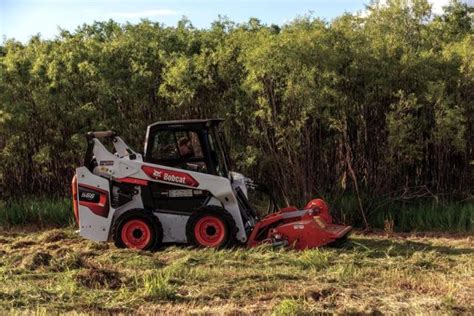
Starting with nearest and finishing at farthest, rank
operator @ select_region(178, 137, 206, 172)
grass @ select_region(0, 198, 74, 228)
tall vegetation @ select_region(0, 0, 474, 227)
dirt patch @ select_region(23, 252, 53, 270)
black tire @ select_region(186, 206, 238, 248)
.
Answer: dirt patch @ select_region(23, 252, 53, 270)
black tire @ select_region(186, 206, 238, 248)
operator @ select_region(178, 137, 206, 172)
tall vegetation @ select_region(0, 0, 474, 227)
grass @ select_region(0, 198, 74, 228)

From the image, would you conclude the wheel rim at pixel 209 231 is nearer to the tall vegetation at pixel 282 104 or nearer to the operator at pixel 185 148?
the operator at pixel 185 148

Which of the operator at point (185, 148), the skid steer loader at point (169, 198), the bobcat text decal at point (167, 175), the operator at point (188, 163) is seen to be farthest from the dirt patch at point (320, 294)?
the operator at point (185, 148)

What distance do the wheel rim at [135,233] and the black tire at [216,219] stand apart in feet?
1.81

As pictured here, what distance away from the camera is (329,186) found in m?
10.5

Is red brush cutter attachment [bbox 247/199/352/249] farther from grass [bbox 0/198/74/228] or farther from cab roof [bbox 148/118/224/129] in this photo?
grass [bbox 0/198/74/228]

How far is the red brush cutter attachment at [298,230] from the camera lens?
760 centimetres

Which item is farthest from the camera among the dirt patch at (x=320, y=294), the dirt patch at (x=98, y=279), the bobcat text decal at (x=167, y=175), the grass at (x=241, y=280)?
the bobcat text decal at (x=167, y=175)

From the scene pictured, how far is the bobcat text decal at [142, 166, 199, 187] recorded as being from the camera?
7.91m

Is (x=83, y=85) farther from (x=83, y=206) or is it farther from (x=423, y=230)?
(x=423, y=230)

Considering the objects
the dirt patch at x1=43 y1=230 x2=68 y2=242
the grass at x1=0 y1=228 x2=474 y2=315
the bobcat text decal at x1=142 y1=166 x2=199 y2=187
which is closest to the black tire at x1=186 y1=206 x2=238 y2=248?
the grass at x1=0 y1=228 x2=474 y2=315

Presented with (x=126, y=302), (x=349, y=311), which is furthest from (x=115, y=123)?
(x=349, y=311)

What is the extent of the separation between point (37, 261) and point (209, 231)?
2.13 metres

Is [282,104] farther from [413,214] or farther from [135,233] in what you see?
[135,233]

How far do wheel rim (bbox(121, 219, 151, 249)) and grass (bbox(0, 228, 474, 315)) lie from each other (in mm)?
279
